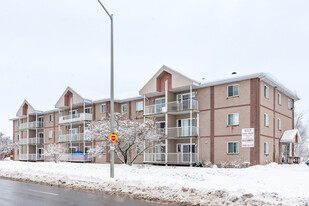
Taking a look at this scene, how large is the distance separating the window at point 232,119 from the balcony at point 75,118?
19.9 m

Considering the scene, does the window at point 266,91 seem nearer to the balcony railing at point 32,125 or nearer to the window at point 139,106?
the window at point 139,106

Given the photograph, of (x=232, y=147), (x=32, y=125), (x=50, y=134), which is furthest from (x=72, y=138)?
(x=232, y=147)

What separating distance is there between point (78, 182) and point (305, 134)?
5690 cm

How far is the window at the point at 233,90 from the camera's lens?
28984mm

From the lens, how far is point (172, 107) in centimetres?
3275

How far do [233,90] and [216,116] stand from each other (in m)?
2.88

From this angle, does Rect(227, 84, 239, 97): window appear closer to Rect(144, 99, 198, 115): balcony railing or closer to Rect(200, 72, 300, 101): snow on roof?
Rect(200, 72, 300, 101): snow on roof

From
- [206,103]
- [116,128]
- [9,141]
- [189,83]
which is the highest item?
[189,83]

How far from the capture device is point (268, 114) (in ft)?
97.6

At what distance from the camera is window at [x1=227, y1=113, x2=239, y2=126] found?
28.7 meters

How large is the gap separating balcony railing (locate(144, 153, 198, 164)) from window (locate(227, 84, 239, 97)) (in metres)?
6.55

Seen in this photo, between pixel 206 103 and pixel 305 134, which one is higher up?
pixel 206 103

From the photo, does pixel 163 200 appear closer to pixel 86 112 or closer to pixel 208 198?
pixel 208 198

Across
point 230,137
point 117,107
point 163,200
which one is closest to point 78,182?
point 163,200
